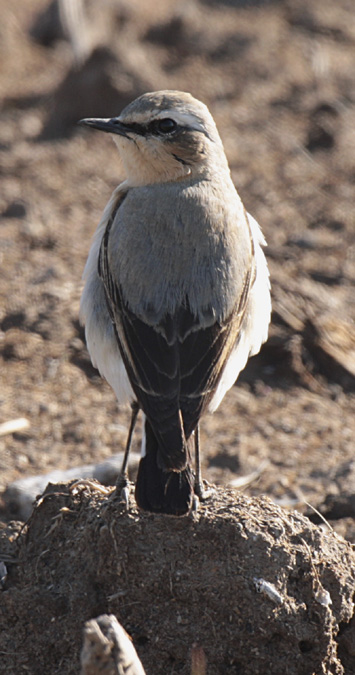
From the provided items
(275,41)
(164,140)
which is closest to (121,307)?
(164,140)

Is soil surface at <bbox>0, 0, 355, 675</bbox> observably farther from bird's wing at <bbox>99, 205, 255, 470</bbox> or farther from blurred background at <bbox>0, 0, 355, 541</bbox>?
bird's wing at <bbox>99, 205, 255, 470</bbox>

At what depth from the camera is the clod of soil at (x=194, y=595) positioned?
16.0 feet

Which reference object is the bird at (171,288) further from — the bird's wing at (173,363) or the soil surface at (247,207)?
the soil surface at (247,207)

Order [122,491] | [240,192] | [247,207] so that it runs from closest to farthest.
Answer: [122,491] < [247,207] < [240,192]

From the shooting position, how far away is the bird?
197 inches

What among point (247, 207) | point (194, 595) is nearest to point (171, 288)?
point (194, 595)

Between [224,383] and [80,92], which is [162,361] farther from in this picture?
[80,92]

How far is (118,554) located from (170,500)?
46cm

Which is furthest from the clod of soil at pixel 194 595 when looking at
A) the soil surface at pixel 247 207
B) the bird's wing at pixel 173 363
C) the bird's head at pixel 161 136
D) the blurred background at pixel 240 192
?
the bird's head at pixel 161 136

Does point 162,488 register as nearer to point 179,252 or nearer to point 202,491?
point 202,491

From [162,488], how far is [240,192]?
6.81 m

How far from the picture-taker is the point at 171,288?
211 inches

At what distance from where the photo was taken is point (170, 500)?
476 cm

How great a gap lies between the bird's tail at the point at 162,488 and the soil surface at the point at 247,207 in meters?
0.33
